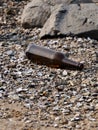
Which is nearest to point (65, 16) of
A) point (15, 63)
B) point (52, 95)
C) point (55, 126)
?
point (15, 63)

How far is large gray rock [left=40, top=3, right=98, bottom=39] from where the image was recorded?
5117 millimetres

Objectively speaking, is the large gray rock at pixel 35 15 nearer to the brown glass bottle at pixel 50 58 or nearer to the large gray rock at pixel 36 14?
the large gray rock at pixel 36 14

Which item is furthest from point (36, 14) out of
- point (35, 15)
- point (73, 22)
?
point (73, 22)

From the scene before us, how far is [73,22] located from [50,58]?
869 mm

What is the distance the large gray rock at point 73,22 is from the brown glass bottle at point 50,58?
2.06ft

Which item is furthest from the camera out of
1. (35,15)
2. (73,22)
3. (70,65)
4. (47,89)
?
(35,15)

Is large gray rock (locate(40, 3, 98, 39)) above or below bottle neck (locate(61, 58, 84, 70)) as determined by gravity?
above

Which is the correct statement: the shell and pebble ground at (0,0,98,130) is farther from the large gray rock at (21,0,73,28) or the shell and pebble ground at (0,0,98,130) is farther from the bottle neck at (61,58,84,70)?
the large gray rock at (21,0,73,28)

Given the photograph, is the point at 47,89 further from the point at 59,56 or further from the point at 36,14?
the point at 36,14

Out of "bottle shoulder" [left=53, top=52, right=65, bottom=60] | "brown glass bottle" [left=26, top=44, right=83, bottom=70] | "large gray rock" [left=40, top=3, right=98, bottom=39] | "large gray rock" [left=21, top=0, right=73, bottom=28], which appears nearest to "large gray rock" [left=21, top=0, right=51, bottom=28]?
"large gray rock" [left=21, top=0, right=73, bottom=28]

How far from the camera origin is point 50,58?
445 centimetres

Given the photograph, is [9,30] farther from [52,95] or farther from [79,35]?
[52,95]

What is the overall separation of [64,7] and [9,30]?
2.11 ft

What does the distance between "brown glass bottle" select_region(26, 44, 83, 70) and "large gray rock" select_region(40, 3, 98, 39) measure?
629 millimetres
